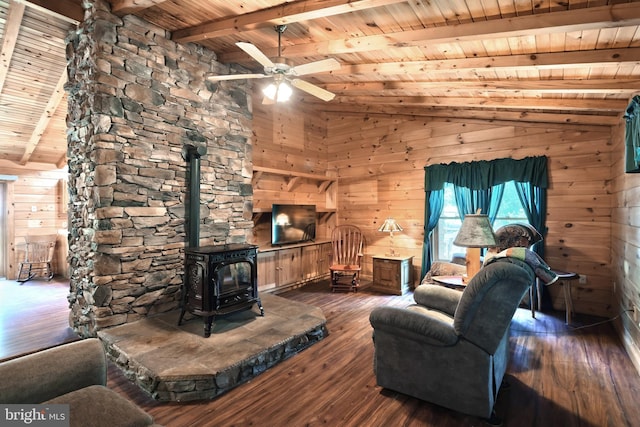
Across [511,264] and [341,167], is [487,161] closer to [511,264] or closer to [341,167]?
[341,167]

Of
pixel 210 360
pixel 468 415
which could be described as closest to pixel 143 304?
pixel 210 360

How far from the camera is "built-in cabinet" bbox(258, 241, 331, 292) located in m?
5.19

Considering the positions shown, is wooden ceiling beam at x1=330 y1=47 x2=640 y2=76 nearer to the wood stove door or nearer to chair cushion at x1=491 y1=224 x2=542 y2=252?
chair cushion at x1=491 y1=224 x2=542 y2=252

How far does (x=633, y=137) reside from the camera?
2.57 meters

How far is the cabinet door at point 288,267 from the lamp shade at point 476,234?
10.1ft

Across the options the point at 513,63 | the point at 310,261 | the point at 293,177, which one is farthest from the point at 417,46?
the point at 310,261

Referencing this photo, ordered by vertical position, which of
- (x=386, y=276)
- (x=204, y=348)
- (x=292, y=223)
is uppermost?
(x=292, y=223)

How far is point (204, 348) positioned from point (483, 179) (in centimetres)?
451

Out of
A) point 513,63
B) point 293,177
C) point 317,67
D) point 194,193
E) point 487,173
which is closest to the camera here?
point 317,67

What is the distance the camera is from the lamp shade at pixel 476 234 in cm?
304

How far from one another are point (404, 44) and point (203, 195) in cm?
289

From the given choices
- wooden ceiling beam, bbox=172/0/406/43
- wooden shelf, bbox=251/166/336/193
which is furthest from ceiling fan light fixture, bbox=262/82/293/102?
wooden shelf, bbox=251/166/336/193

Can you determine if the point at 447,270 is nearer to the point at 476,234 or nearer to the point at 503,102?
the point at 476,234

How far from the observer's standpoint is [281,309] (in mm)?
3963
